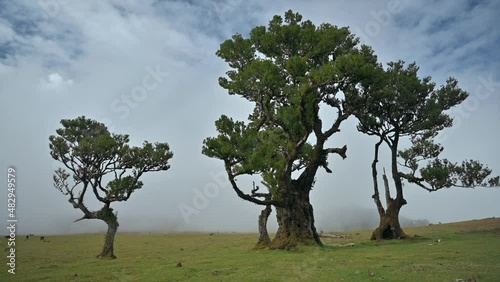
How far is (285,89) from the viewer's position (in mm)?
28359

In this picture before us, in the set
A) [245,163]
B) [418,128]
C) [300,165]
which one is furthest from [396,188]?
[245,163]

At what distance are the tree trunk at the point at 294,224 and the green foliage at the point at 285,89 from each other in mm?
2739

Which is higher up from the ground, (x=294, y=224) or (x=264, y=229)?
(x=294, y=224)

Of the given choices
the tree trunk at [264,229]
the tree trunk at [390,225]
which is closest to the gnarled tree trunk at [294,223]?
the tree trunk at [264,229]

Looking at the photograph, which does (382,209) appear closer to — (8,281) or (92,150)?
(92,150)

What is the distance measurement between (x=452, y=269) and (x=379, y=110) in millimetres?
26491

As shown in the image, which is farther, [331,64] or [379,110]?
[379,110]

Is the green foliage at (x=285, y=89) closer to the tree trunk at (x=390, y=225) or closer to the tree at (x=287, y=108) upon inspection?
the tree at (x=287, y=108)

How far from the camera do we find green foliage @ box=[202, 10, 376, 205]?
25469 millimetres

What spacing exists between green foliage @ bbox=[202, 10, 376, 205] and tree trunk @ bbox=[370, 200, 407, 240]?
32.8 feet

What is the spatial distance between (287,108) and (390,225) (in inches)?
703

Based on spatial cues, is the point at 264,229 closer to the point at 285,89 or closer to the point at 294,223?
the point at 294,223

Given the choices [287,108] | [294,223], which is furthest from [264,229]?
[287,108]

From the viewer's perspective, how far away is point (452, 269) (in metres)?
14.7
